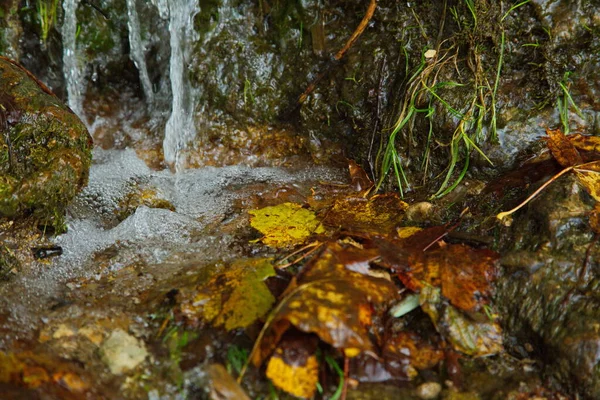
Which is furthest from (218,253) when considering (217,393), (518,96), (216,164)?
(518,96)

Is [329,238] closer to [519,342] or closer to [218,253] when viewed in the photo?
[218,253]

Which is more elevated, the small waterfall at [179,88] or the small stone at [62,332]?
the small waterfall at [179,88]

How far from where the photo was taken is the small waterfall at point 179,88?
3.73m

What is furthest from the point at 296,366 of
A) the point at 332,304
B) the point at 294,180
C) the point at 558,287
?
the point at 294,180

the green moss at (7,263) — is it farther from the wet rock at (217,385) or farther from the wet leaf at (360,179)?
the wet leaf at (360,179)

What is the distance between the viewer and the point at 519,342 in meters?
2.01

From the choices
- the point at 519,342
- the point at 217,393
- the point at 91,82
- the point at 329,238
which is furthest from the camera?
the point at 91,82

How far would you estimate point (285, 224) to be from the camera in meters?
2.80

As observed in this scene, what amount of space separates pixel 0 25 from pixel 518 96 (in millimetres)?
3638

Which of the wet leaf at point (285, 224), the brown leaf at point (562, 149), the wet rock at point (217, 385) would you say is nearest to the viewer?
the wet rock at point (217, 385)

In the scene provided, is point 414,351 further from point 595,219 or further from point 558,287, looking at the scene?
point 595,219

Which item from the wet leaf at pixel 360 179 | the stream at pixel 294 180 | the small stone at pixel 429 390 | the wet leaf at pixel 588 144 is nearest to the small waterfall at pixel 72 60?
the stream at pixel 294 180

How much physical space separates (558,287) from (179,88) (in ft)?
9.95

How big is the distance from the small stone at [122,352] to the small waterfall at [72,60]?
2.65 m
